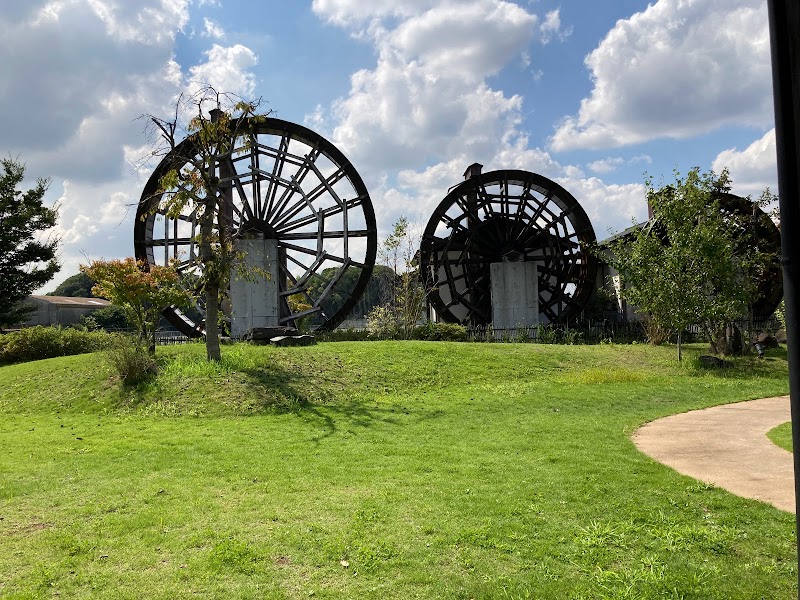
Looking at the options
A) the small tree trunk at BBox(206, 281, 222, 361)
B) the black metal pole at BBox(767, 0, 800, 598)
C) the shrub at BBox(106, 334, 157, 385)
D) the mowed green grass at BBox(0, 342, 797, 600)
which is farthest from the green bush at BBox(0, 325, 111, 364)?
the black metal pole at BBox(767, 0, 800, 598)

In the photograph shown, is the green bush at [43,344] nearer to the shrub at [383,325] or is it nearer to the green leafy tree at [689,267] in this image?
the shrub at [383,325]

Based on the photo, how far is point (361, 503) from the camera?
491cm

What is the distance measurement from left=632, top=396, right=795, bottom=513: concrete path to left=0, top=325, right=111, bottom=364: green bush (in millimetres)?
14910

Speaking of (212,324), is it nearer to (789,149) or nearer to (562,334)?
(789,149)

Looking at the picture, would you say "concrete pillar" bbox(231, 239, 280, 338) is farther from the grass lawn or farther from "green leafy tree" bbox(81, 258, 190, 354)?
the grass lawn

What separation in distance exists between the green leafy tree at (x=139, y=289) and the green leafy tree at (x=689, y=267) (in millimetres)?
11448

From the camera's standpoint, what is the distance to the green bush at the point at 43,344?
17.3m

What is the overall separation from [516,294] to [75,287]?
49.5 metres

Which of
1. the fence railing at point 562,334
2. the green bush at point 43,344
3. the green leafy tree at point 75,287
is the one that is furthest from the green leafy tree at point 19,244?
→ the green leafy tree at point 75,287

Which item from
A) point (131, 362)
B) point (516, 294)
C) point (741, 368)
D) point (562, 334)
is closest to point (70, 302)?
point (516, 294)

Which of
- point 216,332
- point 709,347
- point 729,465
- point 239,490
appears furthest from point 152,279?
point 709,347

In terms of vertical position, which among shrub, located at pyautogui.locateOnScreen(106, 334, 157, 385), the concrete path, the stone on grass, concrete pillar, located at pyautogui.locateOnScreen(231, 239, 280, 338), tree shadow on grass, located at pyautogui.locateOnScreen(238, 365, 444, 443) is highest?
concrete pillar, located at pyautogui.locateOnScreen(231, 239, 280, 338)

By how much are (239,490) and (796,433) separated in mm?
4777

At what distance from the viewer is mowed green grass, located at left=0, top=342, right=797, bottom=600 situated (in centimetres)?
357
